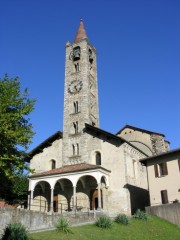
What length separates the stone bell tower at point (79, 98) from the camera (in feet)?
124

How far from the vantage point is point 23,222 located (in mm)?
20344

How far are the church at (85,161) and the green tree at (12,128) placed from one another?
24.7 ft

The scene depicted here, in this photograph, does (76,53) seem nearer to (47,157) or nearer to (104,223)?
(47,157)

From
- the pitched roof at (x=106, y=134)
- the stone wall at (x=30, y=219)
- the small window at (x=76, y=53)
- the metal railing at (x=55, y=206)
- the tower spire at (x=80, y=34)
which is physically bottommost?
the stone wall at (x=30, y=219)

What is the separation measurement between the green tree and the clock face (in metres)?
14.5

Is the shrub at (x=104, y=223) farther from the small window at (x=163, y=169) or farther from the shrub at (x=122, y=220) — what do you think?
the small window at (x=163, y=169)

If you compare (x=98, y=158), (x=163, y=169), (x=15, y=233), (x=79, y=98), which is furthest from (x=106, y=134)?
(x=15, y=233)

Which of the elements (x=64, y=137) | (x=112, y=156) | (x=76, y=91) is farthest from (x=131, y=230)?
(x=76, y=91)

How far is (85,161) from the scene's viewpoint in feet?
120

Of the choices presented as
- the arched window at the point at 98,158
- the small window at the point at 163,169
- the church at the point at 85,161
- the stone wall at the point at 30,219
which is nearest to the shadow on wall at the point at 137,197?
the church at the point at 85,161

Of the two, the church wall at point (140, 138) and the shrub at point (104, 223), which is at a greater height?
the church wall at point (140, 138)

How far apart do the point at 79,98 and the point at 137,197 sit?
1435 cm

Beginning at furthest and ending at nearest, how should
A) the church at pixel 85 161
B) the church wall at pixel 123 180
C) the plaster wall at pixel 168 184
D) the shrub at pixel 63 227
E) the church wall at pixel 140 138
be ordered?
the church wall at pixel 140 138, the church at pixel 85 161, the church wall at pixel 123 180, the plaster wall at pixel 168 184, the shrub at pixel 63 227

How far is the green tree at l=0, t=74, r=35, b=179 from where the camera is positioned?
2362cm
